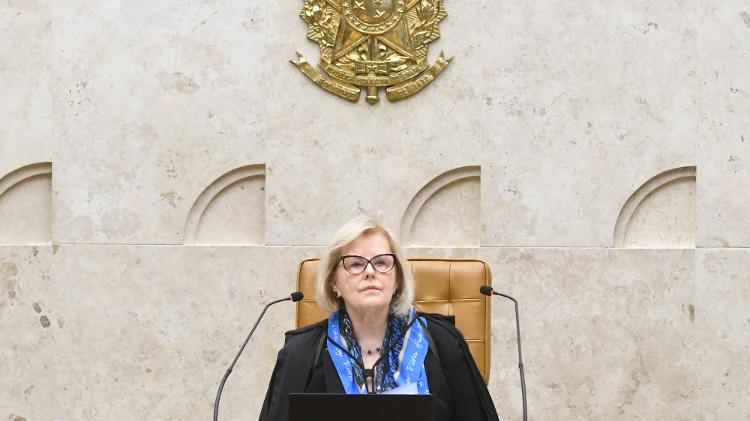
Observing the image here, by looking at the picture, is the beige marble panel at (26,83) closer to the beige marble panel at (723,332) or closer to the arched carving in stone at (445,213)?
the arched carving in stone at (445,213)

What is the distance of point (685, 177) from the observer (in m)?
4.98

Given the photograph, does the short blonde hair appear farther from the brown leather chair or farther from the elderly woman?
the brown leather chair

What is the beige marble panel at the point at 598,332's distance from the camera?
493 cm

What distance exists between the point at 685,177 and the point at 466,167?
919 mm

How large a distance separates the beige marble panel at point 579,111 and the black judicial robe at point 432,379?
5.87 feet

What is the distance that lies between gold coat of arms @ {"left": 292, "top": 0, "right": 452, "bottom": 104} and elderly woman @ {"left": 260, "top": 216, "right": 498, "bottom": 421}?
6.06 feet

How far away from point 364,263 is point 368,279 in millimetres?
47

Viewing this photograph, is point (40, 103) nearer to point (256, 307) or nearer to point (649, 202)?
point (256, 307)

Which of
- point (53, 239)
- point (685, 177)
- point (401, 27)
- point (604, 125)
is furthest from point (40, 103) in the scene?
point (685, 177)

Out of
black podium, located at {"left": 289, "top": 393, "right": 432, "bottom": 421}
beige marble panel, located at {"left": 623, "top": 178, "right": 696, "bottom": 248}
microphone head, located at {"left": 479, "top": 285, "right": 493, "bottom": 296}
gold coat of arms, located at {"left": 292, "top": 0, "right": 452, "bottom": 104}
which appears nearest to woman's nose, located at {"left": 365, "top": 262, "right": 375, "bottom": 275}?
black podium, located at {"left": 289, "top": 393, "right": 432, "bottom": 421}

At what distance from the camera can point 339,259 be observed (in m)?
3.33

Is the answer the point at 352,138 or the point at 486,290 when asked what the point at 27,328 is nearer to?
the point at 352,138

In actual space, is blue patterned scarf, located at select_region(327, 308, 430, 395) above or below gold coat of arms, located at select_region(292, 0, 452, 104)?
below

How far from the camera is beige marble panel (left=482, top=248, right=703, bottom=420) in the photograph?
4.93 metres
